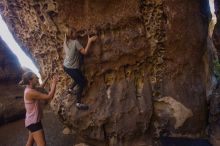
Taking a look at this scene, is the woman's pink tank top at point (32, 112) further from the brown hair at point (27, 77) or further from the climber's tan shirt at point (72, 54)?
the climber's tan shirt at point (72, 54)

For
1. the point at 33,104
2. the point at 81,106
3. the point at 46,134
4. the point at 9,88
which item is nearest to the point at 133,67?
the point at 81,106

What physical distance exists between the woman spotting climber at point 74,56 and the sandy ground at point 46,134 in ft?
4.13

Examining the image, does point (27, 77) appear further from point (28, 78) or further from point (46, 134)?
point (46, 134)

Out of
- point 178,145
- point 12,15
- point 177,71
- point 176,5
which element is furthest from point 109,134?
point 12,15

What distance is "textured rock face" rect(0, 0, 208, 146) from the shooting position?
6.52 meters

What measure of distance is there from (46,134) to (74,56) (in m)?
2.35

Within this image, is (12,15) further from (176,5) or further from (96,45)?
(176,5)

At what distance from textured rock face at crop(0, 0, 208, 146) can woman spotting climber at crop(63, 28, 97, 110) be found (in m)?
0.17

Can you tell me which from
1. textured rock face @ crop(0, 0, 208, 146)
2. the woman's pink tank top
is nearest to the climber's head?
the woman's pink tank top

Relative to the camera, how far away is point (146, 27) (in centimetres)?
671

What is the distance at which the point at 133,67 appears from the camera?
6797mm

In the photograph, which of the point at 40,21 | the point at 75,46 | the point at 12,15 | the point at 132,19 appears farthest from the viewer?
the point at 12,15

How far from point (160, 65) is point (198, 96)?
3.28ft

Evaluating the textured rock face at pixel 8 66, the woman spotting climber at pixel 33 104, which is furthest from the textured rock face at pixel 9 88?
the woman spotting climber at pixel 33 104
